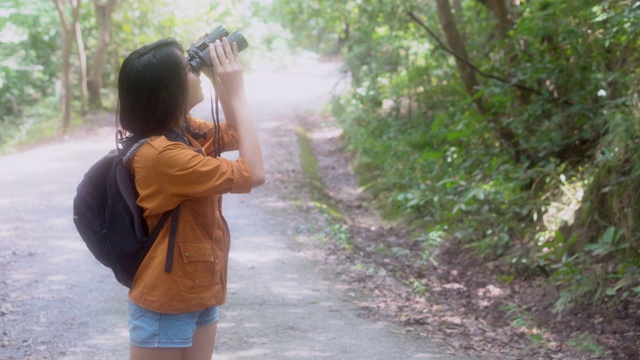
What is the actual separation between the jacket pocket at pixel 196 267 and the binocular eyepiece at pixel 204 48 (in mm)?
654

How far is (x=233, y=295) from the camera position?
6.74 meters

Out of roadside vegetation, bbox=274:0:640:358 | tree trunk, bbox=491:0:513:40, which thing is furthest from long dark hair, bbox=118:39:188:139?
tree trunk, bbox=491:0:513:40

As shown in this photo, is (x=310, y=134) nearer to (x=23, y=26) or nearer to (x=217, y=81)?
(x=23, y=26)

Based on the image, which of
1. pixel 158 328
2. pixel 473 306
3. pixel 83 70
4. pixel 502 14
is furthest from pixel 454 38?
pixel 83 70

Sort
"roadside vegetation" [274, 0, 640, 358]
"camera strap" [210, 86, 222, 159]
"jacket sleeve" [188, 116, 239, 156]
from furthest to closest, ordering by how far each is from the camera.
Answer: "roadside vegetation" [274, 0, 640, 358]
"jacket sleeve" [188, 116, 239, 156]
"camera strap" [210, 86, 222, 159]

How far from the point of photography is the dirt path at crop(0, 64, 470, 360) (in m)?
5.41

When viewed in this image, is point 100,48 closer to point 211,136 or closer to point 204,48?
point 211,136

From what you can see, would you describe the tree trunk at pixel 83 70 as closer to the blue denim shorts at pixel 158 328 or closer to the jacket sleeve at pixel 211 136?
the jacket sleeve at pixel 211 136

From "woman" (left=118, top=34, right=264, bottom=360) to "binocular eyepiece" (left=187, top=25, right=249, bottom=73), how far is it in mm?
31

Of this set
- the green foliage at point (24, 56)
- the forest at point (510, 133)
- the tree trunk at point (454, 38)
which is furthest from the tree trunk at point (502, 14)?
the green foliage at point (24, 56)

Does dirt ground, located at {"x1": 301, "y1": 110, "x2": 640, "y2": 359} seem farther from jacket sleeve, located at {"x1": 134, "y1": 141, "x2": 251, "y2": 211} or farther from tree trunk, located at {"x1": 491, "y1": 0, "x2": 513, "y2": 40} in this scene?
jacket sleeve, located at {"x1": 134, "y1": 141, "x2": 251, "y2": 211}

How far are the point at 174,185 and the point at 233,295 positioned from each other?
419cm

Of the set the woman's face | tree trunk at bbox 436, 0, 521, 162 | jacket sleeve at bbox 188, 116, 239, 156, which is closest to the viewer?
the woman's face

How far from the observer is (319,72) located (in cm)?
3331
